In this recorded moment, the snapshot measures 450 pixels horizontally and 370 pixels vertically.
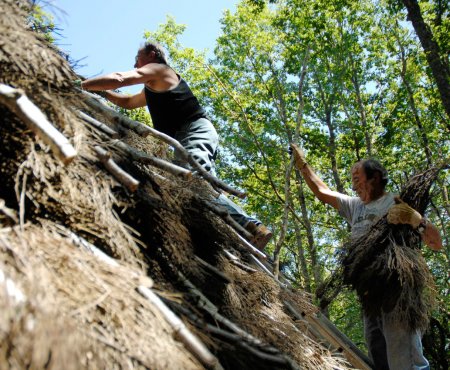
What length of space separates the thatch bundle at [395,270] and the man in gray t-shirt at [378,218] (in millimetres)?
88

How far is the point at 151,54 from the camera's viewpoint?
3.80m

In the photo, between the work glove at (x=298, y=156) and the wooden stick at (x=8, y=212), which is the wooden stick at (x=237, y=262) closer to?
the wooden stick at (x=8, y=212)

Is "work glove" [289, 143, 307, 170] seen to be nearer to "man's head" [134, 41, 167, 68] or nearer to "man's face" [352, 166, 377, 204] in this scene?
"man's face" [352, 166, 377, 204]

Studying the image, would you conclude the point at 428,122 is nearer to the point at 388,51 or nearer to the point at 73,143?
the point at 388,51

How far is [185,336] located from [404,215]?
96.8 inches

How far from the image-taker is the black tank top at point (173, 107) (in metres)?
3.70

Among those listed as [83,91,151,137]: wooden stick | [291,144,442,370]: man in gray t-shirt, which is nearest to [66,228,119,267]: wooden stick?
[83,91,151,137]: wooden stick

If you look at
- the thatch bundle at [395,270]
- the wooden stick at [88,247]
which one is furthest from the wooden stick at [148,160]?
the thatch bundle at [395,270]

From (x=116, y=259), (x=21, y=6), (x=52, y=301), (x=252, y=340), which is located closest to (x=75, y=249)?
(x=116, y=259)

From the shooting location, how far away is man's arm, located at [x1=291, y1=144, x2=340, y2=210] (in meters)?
4.53

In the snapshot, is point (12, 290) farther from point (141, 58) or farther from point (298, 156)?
point (298, 156)

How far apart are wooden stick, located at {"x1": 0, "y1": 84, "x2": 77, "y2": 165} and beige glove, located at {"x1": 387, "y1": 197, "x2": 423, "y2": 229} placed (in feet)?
8.82

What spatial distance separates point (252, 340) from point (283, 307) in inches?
42.2

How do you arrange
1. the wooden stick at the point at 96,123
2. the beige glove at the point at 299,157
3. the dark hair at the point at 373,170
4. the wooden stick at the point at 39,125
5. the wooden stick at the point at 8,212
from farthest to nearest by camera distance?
the beige glove at the point at 299,157, the dark hair at the point at 373,170, the wooden stick at the point at 96,123, the wooden stick at the point at 8,212, the wooden stick at the point at 39,125
